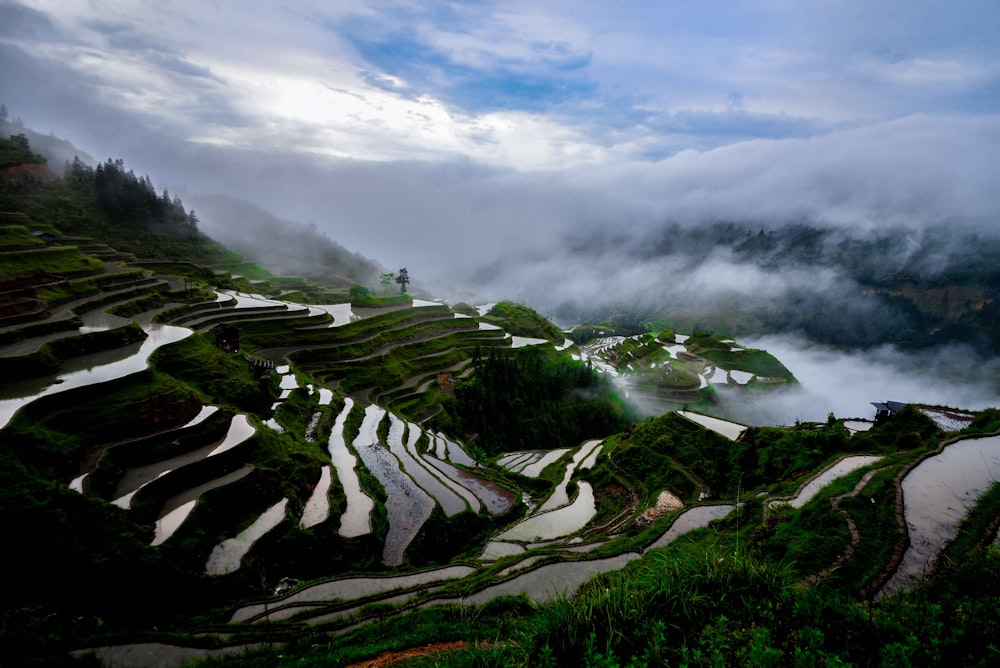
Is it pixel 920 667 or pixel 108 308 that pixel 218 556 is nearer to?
→ pixel 920 667

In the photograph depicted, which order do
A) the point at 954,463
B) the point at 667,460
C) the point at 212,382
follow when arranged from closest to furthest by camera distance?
the point at 954,463
the point at 212,382
the point at 667,460

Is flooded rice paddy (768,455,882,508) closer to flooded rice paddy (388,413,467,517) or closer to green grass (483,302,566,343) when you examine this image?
flooded rice paddy (388,413,467,517)

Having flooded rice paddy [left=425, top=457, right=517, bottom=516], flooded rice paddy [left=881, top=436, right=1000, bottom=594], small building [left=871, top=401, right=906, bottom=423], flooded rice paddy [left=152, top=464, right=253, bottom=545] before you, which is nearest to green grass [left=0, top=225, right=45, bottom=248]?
flooded rice paddy [left=152, top=464, right=253, bottom=545]

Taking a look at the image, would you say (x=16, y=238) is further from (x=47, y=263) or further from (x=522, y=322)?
(x=522, y=322)

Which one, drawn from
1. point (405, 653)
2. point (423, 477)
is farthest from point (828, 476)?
point (423, 477)

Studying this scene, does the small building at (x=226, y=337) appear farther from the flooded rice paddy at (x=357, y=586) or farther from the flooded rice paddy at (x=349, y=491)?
the flooded rice paddy at (x=357, y=586)

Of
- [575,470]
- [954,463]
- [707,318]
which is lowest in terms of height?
[707,318]

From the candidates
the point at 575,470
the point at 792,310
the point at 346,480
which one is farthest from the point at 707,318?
the point at 346,480
